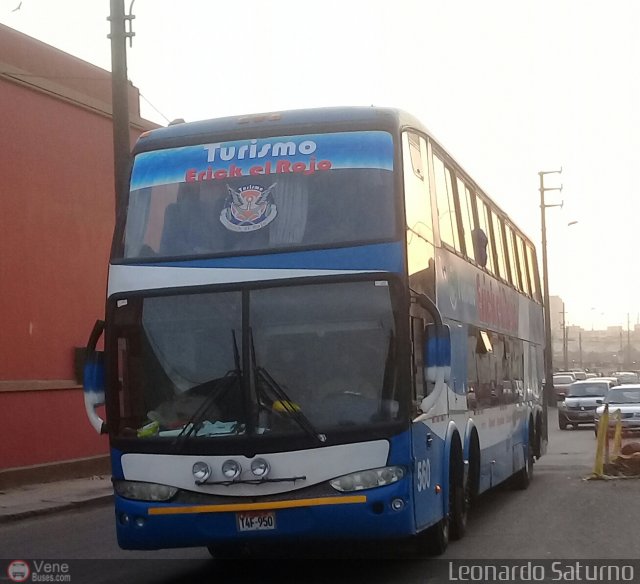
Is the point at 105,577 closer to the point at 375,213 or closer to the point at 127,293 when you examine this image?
the point at 127,293

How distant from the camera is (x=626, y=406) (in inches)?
1217

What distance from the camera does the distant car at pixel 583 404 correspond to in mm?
38625

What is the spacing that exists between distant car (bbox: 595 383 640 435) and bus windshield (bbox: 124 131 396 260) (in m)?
20.6

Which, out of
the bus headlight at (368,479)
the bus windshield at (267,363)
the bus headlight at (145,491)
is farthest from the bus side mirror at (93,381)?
the bus headlight at (368,479)

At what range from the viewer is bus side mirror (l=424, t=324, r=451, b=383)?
9516mm

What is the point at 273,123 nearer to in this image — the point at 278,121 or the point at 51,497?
the point at 278,121

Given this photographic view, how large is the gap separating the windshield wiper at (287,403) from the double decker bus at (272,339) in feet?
0.04

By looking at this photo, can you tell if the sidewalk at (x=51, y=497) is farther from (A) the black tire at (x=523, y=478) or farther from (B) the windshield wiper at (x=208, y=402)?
(B) the windshield wiper at (x=208, y=402)

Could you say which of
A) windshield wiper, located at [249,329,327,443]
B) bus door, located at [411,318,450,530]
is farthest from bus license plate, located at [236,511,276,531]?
bus door, located at [411,318,450,530]

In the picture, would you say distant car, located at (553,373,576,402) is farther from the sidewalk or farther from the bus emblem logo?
the bus emblem logo

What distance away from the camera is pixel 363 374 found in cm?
934

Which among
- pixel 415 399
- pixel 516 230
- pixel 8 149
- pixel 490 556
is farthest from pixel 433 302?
pixel 8 149

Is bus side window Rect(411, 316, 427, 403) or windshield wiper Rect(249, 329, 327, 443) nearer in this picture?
windshield wiper Rect(249, 329, 327, 443)

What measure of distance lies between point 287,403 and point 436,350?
1271 millimetres
